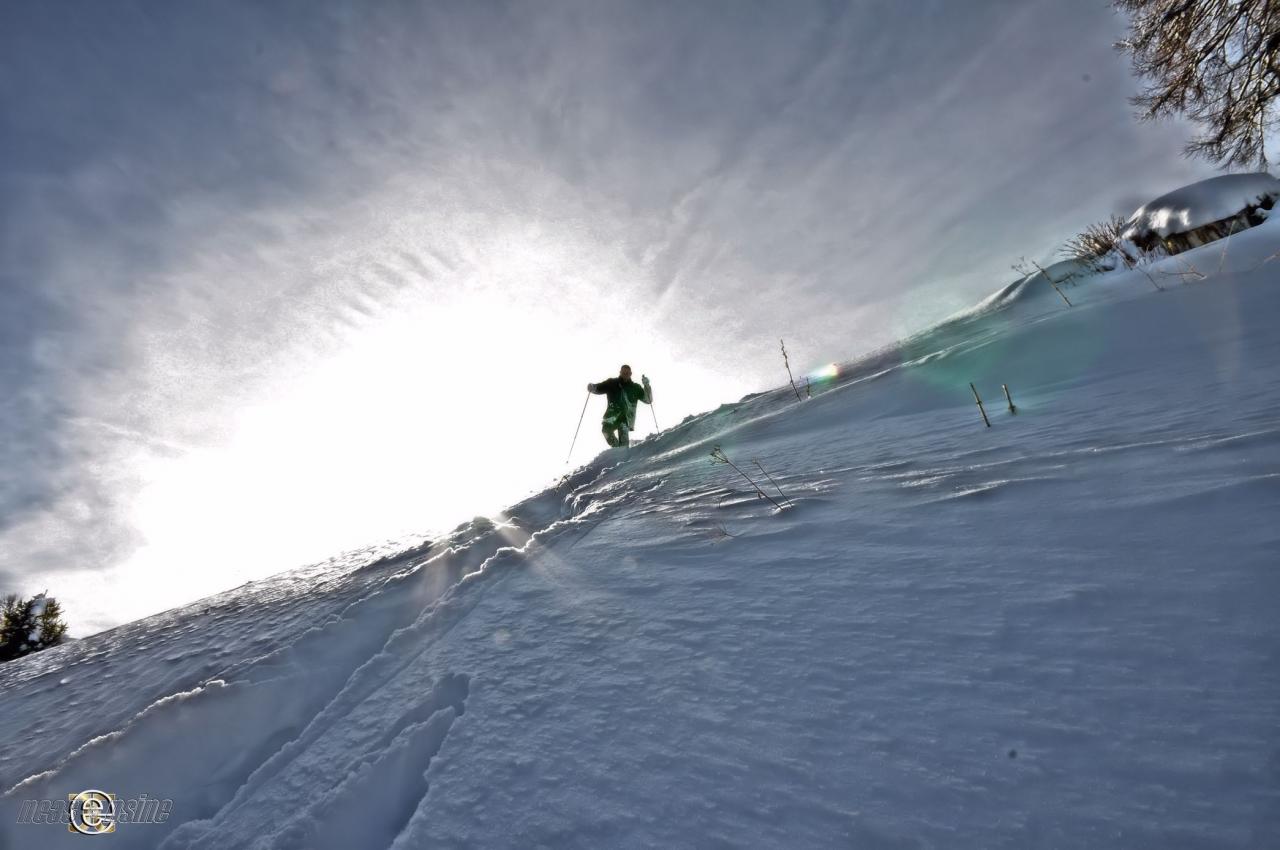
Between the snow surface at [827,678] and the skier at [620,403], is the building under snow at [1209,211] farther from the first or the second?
the skier at [620,403]

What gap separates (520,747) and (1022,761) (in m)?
0.86

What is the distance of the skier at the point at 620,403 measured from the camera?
10672mm

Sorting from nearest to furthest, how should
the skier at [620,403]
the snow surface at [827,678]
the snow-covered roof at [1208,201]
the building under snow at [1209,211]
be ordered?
the snow surface at [827,678] < the building under snow at [1209,211] < the snow-covered roof at [1208,201] < the skier at [620,403]

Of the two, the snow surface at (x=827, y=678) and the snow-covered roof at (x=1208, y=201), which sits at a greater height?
the snow-covered roof at (x=1208, y=201)

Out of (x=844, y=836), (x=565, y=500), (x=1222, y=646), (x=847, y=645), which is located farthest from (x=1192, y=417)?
(x=565, y=500)

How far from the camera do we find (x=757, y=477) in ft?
10.1

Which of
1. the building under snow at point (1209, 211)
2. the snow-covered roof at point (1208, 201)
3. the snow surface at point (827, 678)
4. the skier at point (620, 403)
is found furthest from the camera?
the skier at point (620, 403)

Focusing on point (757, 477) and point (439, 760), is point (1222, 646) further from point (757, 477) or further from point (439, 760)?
point (757, 477)

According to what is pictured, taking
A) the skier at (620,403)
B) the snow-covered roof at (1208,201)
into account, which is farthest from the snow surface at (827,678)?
the snow-covered roof at (1208,201)

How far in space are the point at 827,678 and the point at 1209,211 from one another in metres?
12.2

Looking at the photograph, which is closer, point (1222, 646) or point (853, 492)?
point (1222, 646)

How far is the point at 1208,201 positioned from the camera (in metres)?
8.42

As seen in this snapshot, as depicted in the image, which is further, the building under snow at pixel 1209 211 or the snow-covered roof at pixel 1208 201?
the snow-covered roof at pixel 1208 201

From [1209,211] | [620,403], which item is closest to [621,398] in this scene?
[620,403]
